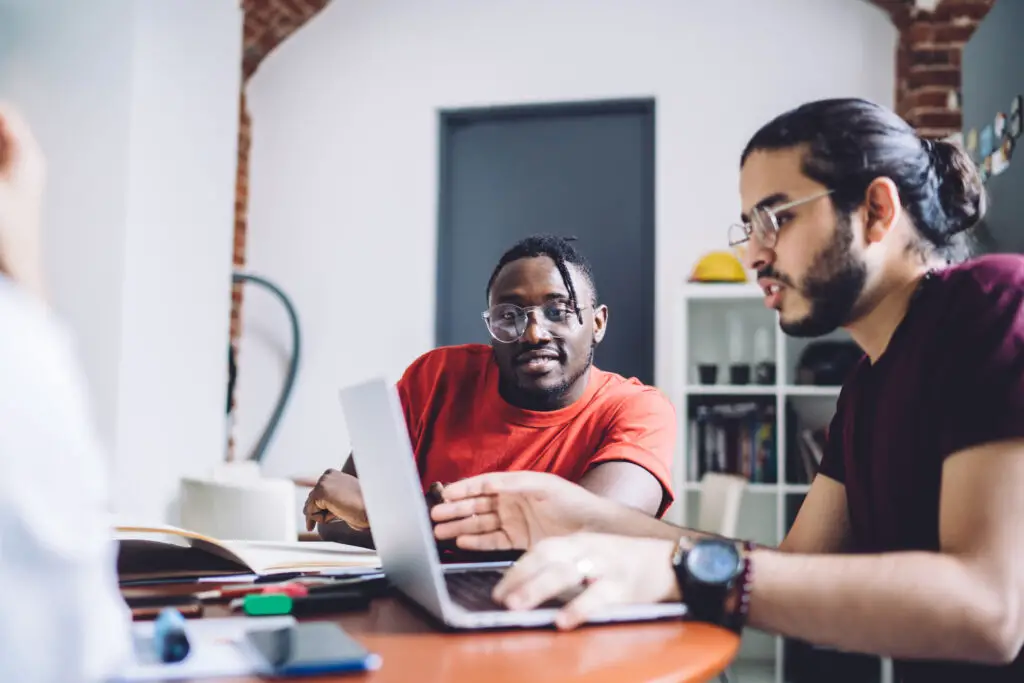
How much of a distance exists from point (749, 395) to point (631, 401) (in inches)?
89.9

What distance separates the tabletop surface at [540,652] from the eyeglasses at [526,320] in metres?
0.93

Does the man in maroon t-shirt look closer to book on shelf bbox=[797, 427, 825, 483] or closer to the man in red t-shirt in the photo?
the man in red t-shirt

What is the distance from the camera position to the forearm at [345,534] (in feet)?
5.49

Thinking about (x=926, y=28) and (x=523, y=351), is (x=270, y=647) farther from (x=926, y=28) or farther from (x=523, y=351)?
(x=926, y=28)

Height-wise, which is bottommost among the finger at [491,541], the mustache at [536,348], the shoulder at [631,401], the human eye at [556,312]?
the finger at [491,541]

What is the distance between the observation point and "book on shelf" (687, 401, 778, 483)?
3.76 m

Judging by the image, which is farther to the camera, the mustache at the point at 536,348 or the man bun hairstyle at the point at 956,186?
the mustache at the point at 536,348

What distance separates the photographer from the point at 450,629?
85cm

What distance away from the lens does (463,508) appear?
1088 mm

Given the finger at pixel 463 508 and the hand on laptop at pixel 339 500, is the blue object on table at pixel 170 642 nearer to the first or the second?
the finger at pixel 463 508

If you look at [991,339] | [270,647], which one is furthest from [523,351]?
[270,647]

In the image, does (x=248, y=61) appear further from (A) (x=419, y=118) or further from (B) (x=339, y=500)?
(B) (x=339, y=500)

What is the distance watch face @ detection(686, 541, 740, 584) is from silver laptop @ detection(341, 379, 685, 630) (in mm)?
40

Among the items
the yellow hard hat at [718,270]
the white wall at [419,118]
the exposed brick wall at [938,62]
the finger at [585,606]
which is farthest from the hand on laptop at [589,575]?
the exposed brick wall at [938,62]
